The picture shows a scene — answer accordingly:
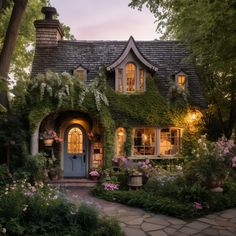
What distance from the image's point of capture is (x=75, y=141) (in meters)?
14.0

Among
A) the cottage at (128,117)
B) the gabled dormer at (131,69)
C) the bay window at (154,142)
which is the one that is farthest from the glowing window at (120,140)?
the gabled dormer at (131,69)

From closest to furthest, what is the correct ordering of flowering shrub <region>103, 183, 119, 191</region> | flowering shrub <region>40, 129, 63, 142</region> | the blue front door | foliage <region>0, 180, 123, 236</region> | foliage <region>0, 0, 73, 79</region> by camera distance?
foliage <region>0, 180, 123, 236</region> < flowering shrub <region>103, 183, 119, 191</region> < flowering shrub <region>40, 129, 63, 142</region> < the blue front door < foliage <region>0, 0, 73, 79</region>

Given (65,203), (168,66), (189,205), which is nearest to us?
(65,203)

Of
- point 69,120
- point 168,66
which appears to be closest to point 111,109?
point 69,120

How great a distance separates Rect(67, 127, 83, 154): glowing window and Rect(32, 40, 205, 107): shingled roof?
2.59 metres

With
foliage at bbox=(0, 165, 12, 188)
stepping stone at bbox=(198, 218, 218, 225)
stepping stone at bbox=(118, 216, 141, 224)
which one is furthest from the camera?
foliage at bbox=(0, 165, 12, 188)

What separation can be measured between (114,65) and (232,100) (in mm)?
8326

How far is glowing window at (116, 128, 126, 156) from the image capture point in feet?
45.2

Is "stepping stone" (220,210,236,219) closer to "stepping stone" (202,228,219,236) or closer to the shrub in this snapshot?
"stepping stone" (202,228,219,236)

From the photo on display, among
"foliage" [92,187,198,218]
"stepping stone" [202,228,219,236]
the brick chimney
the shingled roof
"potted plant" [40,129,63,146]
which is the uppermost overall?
the brick chimney

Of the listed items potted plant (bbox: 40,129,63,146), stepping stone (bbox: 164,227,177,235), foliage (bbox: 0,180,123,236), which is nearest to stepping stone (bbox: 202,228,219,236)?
stepping stone (bbox: 164,227,177,235)

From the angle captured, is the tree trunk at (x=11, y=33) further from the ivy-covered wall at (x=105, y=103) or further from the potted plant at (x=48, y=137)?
the potted plant at (x=48, y=137)

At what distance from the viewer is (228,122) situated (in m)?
19.4

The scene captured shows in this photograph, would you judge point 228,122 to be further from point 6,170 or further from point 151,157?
point 6,170
